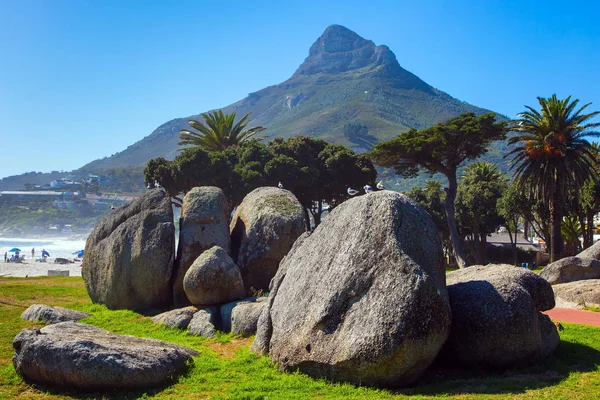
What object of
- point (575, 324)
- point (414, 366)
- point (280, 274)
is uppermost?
point (280, 274)

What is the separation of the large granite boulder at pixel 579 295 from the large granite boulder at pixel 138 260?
15.6m

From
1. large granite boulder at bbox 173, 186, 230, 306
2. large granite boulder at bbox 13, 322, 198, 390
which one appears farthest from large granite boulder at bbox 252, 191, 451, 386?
large granite boulder at bbox 173, 186, 230, 306

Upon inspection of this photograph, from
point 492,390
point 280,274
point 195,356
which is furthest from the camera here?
point 280,274

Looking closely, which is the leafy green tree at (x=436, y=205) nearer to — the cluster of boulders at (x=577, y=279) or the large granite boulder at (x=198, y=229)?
the cluster of boulders at (x=577, y=279)

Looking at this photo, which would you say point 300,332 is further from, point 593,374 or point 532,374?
point 593,374

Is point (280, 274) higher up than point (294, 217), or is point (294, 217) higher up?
point (294, 217)

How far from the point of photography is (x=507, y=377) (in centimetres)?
1017

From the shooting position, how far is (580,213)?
44969 millimetres

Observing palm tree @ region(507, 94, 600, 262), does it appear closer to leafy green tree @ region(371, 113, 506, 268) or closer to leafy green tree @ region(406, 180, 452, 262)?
leafy green tree @ region(371, 113, 506, 268)

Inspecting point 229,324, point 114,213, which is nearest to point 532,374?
point 229,324

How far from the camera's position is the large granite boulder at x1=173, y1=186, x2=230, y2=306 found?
18875 mm

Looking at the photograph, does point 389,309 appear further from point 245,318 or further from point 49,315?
point 49,315

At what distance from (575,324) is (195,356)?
1152 centimetres

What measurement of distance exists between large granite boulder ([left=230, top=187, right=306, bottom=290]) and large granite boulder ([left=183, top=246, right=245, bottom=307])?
145 inches
